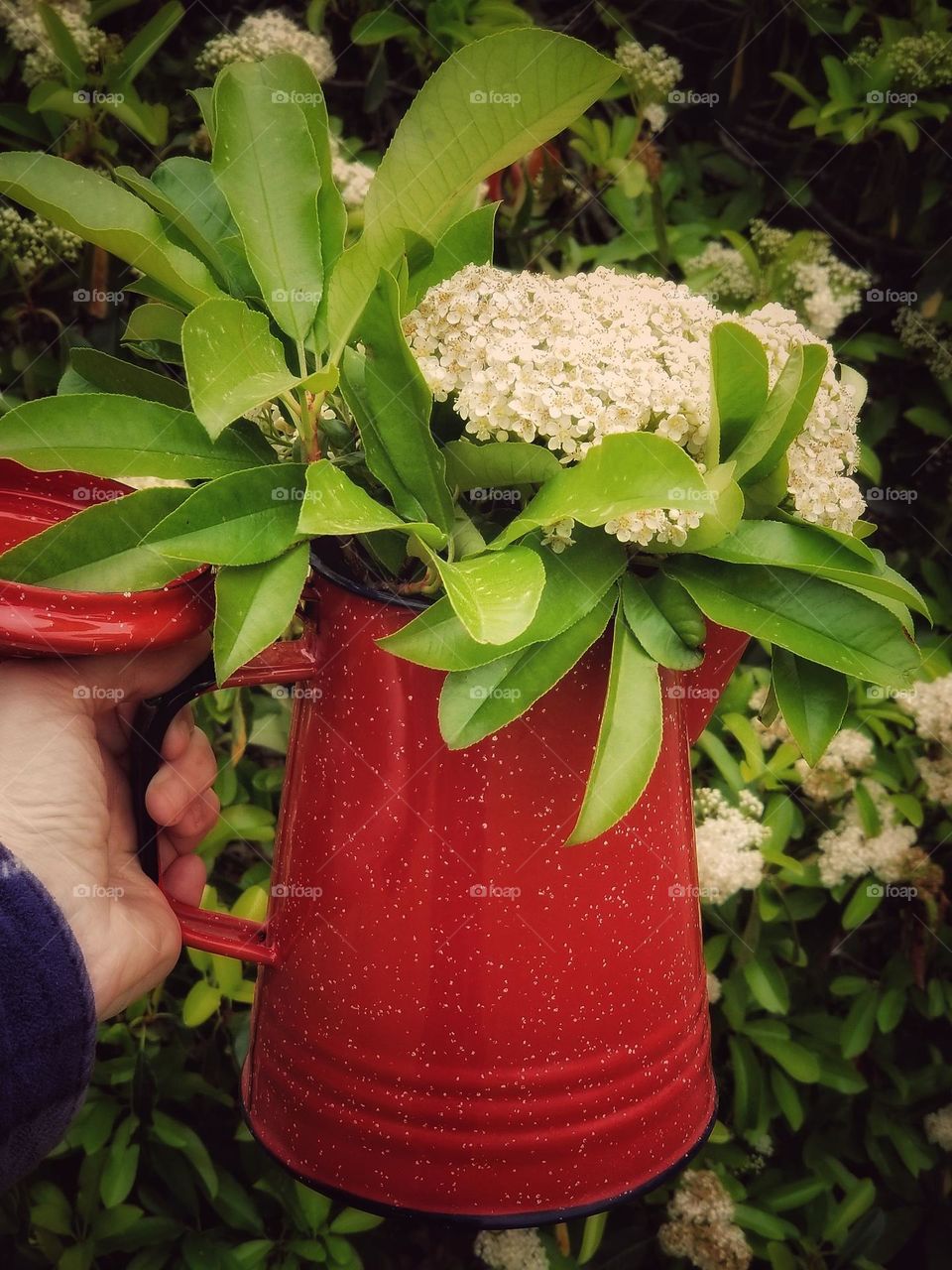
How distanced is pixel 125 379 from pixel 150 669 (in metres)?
0.18

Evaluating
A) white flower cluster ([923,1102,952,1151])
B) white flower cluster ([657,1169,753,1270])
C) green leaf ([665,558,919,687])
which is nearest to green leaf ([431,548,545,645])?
green leaf ([665,558,919,687])

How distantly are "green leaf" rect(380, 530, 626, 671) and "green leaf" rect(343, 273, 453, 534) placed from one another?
0.20 feet

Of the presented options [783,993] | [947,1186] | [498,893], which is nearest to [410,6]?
[498,893]

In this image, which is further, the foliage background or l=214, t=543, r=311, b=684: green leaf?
the foliage background

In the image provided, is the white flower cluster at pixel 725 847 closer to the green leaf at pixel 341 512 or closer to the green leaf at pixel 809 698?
the green leaf at pixel 809 698

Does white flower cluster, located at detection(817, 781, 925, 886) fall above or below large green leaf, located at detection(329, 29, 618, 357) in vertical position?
below

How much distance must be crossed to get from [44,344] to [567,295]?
0.82 metres

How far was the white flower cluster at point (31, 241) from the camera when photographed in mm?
1053

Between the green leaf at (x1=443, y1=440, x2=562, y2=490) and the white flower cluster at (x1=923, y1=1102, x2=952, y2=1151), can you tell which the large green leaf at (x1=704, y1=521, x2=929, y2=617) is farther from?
the white flower cluster at (x1=923, y1=1102, x2=952, y2=1151)

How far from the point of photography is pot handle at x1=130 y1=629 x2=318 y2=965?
65cm

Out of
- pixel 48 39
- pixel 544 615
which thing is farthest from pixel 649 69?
pixel 544 615

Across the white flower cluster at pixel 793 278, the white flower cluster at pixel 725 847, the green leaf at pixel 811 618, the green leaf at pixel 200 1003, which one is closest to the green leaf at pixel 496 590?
the green leaf at pixel 811 618

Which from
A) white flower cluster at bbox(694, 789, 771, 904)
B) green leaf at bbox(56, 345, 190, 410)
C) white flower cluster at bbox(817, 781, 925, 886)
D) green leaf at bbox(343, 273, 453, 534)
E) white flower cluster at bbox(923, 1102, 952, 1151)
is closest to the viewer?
green leaf at bbox(343, 273, 453, 534)

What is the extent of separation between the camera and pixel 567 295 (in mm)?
613
